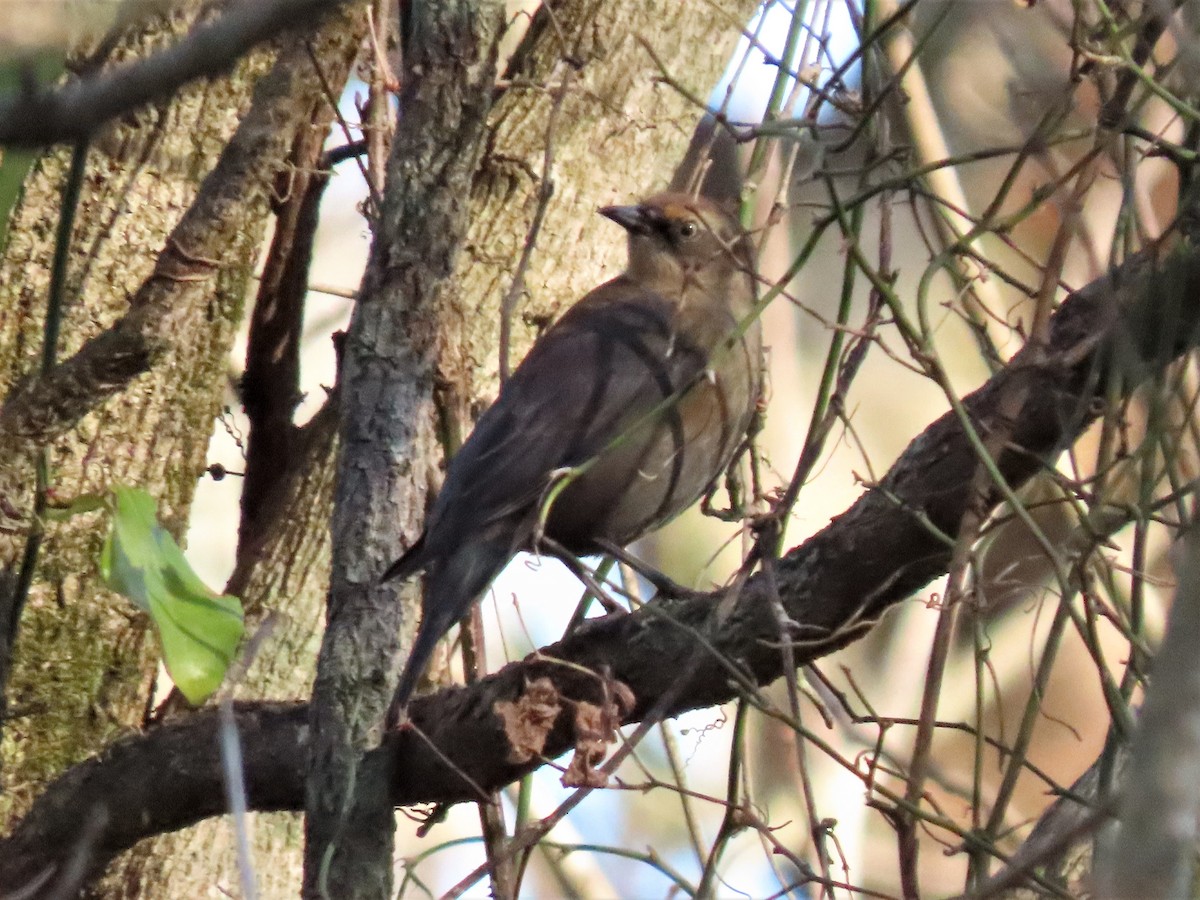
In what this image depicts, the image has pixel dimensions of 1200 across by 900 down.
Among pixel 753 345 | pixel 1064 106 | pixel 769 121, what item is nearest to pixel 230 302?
pixel 753 345

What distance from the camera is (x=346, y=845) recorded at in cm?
385

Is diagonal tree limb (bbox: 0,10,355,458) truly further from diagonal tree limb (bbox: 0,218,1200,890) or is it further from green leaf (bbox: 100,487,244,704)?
diagonal tree limb (bbox: 0,218,1200,890)

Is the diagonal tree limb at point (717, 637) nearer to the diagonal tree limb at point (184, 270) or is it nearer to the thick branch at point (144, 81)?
the diagonal tree limb at point (184, 270)

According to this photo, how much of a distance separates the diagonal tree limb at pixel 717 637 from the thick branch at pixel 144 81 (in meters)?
1.78

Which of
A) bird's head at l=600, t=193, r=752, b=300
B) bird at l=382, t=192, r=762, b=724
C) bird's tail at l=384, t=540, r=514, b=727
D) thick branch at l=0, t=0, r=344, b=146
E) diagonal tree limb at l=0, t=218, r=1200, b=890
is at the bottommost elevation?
thick branch at l=0, t=0, r=344, b=146

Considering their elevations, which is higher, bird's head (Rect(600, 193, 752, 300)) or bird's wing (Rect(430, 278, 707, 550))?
bird's head (Rect(600, 193, 752, 300))

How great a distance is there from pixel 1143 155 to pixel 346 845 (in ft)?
7.91

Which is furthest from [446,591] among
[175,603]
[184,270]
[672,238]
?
[672,238]

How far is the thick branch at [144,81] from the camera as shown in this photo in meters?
1.30

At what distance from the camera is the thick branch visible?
1298mm

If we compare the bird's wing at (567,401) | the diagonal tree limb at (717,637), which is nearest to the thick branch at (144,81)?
the diagonal tree limb at (717,637)

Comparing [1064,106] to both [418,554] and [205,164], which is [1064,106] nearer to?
[418,554]

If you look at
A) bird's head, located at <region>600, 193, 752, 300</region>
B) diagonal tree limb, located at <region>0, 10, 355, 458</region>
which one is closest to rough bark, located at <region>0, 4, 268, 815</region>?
diagonal tree limb, located at <region>0, 10, 355, 458</region>

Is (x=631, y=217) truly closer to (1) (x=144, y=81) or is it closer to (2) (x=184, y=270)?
(2) (x=184, y=270)
